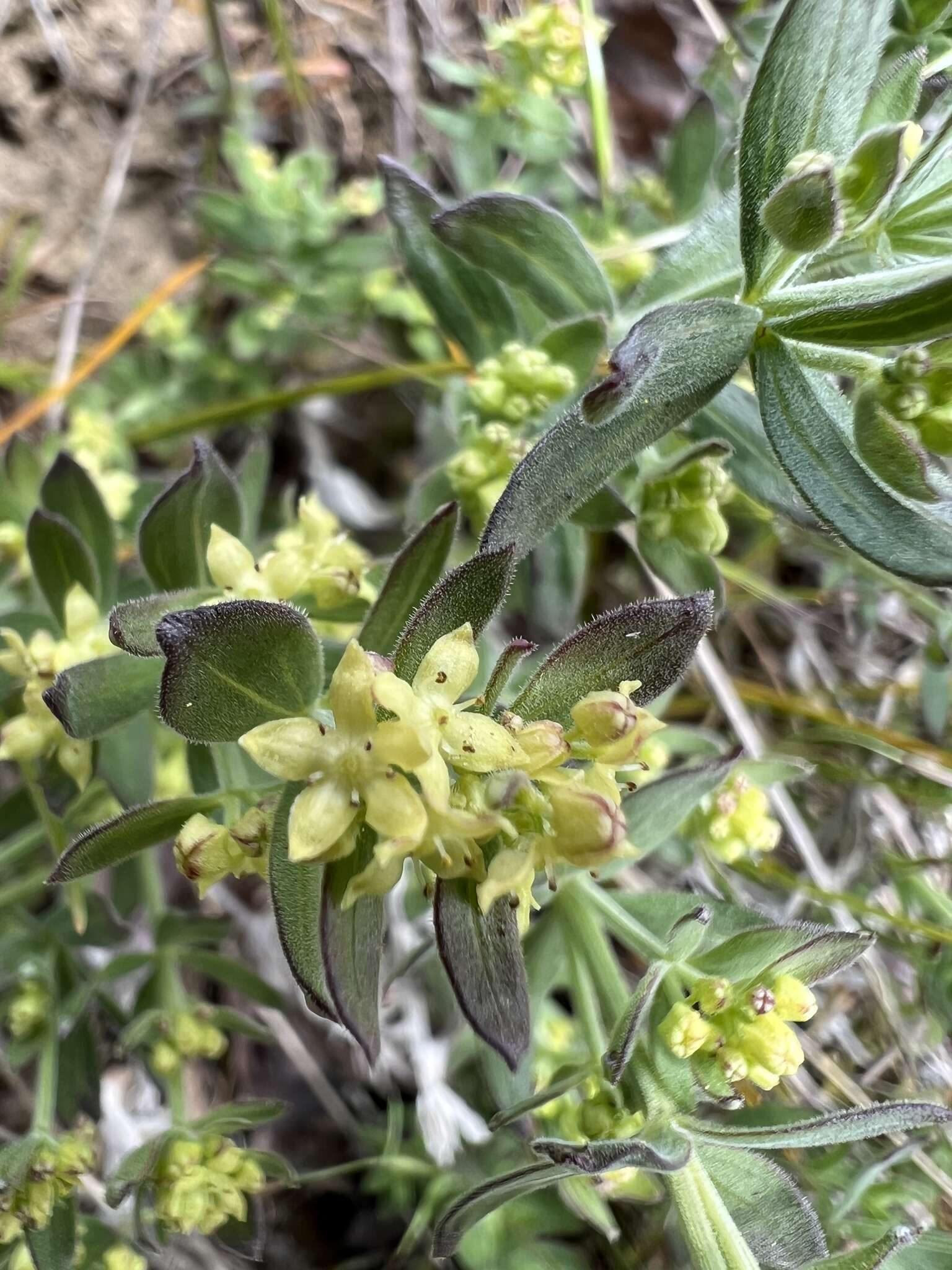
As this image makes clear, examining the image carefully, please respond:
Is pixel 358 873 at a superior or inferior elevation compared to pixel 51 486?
inferior

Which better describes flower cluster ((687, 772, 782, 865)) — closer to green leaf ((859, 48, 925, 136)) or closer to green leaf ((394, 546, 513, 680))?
green leaf ((394, 546, 513, 680))

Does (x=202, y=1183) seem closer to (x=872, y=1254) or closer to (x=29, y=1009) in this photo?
(x=29, y=1009)

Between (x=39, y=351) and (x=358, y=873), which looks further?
(x=39, y=351)

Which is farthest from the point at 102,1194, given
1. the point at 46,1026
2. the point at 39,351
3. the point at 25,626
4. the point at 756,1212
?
the point at 39,351

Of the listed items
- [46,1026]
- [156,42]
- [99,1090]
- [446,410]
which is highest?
[156,42]

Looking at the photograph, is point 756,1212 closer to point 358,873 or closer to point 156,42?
point 358,873

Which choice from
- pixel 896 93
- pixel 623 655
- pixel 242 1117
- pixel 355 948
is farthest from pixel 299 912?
pixel 896 93

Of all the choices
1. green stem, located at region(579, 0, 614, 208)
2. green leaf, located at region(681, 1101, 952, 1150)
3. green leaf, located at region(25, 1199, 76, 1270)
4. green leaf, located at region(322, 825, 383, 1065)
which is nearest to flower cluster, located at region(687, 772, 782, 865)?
green leaf, located at region(681, 1101, 952, 1150)
